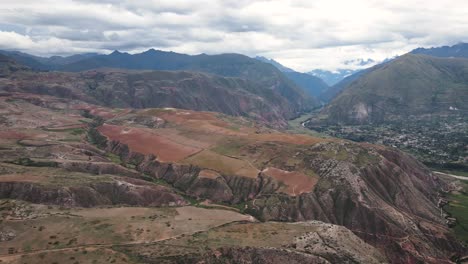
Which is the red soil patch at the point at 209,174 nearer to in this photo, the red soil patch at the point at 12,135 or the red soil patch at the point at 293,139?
the red soil patch at the point at 293,139

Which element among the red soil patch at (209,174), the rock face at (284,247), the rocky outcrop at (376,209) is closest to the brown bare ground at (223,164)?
the red soil patch at (209,174)

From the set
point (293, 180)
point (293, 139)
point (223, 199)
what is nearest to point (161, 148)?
point (223, 199)

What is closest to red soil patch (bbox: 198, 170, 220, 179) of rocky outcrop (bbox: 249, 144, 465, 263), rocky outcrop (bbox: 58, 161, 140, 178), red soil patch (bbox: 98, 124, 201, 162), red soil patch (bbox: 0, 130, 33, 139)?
red soil patch (bbox: 98, 124, 201, 162)

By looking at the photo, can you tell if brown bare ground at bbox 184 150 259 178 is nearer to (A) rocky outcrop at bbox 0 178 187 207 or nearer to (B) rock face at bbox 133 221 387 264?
(A) rocky outcrop at bbox 0 178 187 207

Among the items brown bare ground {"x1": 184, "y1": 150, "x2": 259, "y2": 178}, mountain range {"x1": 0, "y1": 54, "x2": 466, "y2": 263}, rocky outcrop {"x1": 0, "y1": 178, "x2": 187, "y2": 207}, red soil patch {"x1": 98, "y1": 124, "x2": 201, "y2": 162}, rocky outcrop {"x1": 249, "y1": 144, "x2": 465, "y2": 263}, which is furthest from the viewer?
red soil patch {"x1": 98, "y1": 124, "x2": 201, "y2": 162}

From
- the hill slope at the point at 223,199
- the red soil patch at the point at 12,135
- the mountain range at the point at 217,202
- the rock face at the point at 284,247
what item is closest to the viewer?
the rock face at the point at 284,247

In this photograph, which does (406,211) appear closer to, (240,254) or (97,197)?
(240,254)

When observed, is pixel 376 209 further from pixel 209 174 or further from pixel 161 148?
pixel 161 148
